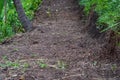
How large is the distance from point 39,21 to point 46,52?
498 centimetres

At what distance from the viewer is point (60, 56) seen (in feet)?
17.5

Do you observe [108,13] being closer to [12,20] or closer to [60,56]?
[60,56]

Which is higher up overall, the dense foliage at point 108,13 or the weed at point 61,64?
the dense foliage at point 108,13

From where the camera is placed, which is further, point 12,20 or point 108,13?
point 12,20

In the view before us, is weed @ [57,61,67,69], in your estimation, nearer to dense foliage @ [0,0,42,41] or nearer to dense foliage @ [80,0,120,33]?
dense foliage @ [80,0,120,33]

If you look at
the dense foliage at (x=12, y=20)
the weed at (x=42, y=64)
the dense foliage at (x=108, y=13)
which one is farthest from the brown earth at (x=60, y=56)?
the dense foliage at (x=12, y=20)

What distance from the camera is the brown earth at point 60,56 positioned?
4.05 m

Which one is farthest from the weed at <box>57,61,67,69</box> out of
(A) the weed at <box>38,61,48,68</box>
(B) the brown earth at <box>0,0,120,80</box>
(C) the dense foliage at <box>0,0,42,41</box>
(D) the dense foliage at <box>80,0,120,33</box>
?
(C) the dense foliage at <box>0,0,42,41</box>

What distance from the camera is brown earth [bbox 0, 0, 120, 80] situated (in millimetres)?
4055

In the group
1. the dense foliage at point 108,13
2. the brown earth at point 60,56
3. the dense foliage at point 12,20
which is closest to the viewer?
the brown earth at point 60,56

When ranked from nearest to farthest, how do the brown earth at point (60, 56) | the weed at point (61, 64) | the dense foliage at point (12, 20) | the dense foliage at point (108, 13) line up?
the brown earth at point (60, 56) < the weed at point (61, 64) < the dense foliage at point (108, 13) < the dense foliage at point (12, 20)

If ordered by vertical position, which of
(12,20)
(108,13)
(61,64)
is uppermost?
(108,13)

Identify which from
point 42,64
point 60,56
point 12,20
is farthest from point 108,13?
point 12,20

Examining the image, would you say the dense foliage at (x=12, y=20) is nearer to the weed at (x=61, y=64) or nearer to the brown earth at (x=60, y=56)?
the brown earth at (x=60, y=56)
